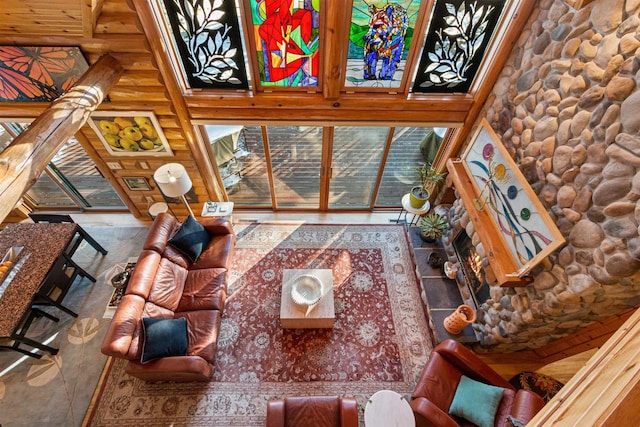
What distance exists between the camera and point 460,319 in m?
3.46

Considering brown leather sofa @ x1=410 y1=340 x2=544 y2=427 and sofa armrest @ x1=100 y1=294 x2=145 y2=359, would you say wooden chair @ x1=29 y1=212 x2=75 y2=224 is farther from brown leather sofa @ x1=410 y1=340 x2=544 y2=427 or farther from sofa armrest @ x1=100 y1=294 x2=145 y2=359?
brown leather sofa @ x1=410 y1=340 x2=544 y2=427

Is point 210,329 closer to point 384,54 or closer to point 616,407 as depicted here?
point 616,407

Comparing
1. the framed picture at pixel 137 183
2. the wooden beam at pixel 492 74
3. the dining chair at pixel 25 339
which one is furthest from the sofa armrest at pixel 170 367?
the wooden beam at pixel 492 74

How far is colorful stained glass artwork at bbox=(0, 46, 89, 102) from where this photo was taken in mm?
3014

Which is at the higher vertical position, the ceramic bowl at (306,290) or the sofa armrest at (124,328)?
the ceramic bowl at (306,290)

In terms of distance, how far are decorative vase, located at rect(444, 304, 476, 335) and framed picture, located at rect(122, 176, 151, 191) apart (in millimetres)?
4699

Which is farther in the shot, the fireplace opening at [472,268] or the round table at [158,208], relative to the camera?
the round table at [158,208]

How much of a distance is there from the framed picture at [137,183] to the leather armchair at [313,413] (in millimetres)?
3629

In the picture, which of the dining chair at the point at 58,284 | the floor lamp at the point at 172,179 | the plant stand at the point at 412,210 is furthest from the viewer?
the plant stand at the point at 412,210

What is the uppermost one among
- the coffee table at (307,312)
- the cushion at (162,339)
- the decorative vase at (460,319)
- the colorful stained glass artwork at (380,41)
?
the colorful stained glass artwork at (380,41)

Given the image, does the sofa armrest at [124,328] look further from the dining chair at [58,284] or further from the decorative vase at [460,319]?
the decorative vase at [460,319]

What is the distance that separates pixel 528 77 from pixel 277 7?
265 cm

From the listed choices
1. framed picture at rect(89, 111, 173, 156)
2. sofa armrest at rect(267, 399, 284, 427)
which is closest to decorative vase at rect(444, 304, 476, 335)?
sofa armrest at rect(267, 399, 284, 427)

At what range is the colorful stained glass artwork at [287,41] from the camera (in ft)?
10.1
